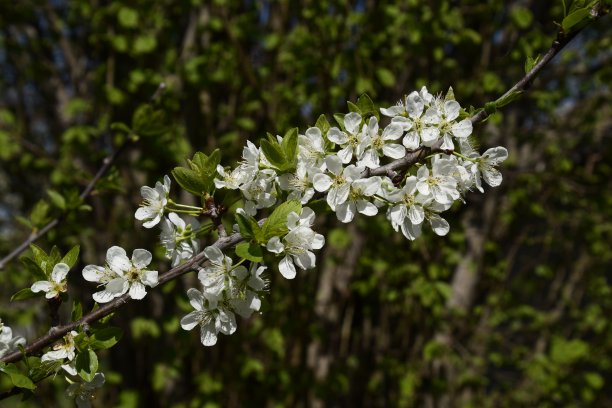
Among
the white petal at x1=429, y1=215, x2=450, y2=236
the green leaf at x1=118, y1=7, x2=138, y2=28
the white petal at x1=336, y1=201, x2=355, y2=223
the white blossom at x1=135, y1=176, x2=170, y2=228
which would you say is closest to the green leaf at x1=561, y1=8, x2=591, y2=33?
the white petal at x1=429, y1=215, x2=450, y2=236

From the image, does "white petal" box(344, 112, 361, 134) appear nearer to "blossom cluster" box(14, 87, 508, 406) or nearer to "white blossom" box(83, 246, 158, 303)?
"blossom cluster" box(14, 87, 508, 406)

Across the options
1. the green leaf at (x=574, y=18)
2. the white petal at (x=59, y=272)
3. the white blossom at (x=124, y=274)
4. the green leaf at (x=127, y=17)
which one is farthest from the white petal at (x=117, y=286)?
the green leaf at (x=127, y=17)

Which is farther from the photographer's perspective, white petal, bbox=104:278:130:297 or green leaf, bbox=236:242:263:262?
white petal, bbox=104:278:130:297

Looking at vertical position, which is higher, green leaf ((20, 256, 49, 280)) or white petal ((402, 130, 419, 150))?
white petal ((402, 130, 419, 150))

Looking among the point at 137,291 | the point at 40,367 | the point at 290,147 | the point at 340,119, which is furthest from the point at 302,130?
the point at 40,367

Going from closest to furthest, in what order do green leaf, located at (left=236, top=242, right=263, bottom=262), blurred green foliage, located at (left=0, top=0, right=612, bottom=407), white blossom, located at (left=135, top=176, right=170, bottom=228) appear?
green leaf, located at (left=236, top=242, right=263, bottom=262) → white blossom, located at (left=135, top=176, right=170, bottom=228) → blurred green foliage, located at (left=0, top=0, right=612, bottom=407)

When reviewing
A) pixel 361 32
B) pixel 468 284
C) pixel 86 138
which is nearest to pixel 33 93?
pixel 86 138

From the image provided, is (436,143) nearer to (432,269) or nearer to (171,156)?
(171,156)
